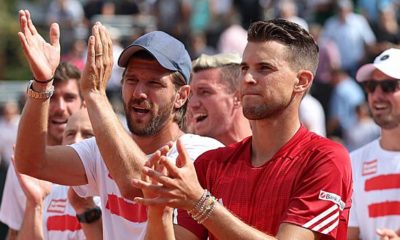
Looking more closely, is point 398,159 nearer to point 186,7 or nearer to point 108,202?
point 108,202

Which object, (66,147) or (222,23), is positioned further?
(222,23)

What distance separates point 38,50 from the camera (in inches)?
231

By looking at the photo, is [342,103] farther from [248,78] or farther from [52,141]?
[248,78]

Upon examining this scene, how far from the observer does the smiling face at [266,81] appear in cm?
529

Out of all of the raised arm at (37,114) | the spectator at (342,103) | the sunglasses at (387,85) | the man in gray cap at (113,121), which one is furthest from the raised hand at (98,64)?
the spectator at (342,103)

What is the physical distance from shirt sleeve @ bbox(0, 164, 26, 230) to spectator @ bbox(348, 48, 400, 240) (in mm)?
2437

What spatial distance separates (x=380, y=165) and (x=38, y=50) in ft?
10.2

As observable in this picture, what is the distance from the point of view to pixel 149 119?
6.12 metres

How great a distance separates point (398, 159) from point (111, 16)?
1479 cm

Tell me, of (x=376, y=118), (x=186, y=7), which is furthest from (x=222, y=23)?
(x=376, y=118)

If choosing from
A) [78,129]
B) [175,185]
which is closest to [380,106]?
[78,129]

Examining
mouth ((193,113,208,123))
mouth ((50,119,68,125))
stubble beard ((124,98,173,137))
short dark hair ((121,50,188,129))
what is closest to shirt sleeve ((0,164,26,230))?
mouth ((50,119,68,125))

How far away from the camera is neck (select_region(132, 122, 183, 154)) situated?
621cm

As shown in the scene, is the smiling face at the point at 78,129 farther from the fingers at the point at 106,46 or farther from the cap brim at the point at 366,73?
the cap brim at the point at 366,73
